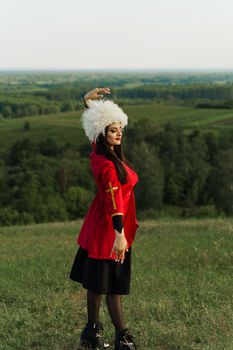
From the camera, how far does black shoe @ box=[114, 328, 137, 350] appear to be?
482 cm

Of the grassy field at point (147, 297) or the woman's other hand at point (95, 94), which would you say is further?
the grassy field at point (147, 297)

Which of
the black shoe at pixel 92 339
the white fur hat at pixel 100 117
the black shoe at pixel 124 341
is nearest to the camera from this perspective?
the white fur hat at pixel 100 117

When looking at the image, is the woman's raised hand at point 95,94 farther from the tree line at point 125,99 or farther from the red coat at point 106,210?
the tree line at point 125,99

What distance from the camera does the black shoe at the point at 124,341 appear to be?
482cm

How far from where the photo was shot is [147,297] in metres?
6.86

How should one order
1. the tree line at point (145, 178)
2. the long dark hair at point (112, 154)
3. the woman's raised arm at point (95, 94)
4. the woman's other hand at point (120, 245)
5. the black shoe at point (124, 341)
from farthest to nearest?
the tree line at point (145, 178) → the woman's raised arm at point (95, 94) → the black shoe at point (124, 341) → the long dark hair at point (112, 154) → the woman's other hand at point (120, 245)

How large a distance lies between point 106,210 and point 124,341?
140 cm

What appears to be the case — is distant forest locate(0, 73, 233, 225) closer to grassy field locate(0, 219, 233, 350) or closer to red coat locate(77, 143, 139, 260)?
grassy field locate(0, 219, 233, 350)

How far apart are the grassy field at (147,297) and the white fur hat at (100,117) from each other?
7.51ft

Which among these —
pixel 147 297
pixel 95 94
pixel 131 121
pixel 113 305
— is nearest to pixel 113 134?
pixel 95 94

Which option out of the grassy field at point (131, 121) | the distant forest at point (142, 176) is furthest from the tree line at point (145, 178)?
the grassy field at point (131, 121)

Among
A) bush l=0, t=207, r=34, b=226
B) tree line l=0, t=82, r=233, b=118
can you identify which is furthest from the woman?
tree line l=0, t=82, r=233, b=118

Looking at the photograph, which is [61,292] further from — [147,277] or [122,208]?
[122,208]

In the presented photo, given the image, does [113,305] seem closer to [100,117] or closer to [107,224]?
[107,224]
